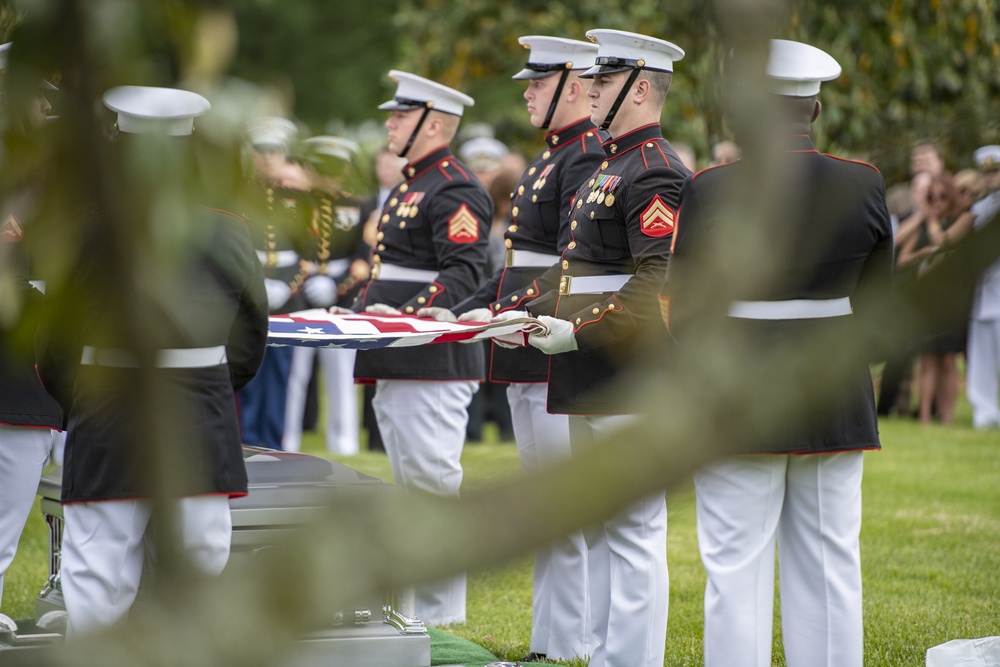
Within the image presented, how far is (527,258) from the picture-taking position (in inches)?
201

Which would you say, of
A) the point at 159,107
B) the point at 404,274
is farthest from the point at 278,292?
the point at 159,107

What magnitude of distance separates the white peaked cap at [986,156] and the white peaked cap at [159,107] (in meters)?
0.45

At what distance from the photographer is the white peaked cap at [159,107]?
0.70 meters

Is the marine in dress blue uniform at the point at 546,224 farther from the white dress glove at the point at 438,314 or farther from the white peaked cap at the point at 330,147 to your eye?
the white peaked cap at the point at 330,147

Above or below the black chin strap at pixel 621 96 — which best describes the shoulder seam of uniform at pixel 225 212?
below

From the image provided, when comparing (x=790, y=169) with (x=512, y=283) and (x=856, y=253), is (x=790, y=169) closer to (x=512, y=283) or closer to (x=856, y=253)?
(x=856, y=253)

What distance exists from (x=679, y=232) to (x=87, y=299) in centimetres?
265

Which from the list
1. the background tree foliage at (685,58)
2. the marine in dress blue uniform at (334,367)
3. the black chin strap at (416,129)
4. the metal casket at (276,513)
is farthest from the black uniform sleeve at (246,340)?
the marine in dress blue uniform at (334,367)

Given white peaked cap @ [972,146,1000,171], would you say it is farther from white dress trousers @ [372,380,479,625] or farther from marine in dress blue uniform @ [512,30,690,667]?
white dress trousers @ [372,380,479,625]

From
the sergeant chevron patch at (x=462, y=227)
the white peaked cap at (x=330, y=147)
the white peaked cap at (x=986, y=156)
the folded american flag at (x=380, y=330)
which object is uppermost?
the white peaked cap at (x=986, y=156)

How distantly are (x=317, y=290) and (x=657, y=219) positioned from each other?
20.3ft

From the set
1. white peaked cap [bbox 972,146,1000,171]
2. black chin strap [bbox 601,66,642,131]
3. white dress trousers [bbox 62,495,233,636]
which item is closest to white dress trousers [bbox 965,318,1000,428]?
black chin strap [bbox 601,66,642,131]

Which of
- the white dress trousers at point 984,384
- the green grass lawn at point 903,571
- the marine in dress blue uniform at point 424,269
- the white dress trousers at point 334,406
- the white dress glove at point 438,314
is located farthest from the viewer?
the white dress trousers at point 984,384

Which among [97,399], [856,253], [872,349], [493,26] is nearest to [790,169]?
[872,349]
